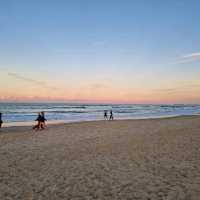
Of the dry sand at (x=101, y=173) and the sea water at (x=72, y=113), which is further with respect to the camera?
the sea water at (x=72, y=113)

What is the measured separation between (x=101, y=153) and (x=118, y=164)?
66.5 inches

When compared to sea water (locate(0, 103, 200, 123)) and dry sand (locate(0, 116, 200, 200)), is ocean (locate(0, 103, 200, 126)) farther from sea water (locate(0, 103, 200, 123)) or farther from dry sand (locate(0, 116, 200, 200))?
dry sand (locate(0, 116, 200, 200))

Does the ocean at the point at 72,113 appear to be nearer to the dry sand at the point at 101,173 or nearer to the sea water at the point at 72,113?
the sea water at the point at 72,113

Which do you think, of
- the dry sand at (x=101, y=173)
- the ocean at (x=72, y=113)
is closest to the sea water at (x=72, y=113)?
the ocean at (x=72, y=113)

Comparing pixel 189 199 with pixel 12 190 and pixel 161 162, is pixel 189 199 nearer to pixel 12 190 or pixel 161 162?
pixel 161 162

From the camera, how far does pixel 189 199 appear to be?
15.4 feet

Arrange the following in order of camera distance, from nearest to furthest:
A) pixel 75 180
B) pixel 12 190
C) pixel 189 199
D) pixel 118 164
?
pixel 189 199 < pixel 12 190 < pixel 75 180 < pixel 118 164

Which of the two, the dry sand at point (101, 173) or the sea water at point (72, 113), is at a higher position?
the dry sand at point (101, 173)

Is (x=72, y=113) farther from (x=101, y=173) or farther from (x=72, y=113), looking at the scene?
(x=101, y=173)

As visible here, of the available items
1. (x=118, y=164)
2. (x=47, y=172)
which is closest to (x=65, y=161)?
(x=47, y=172)

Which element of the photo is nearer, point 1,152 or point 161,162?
point 161,162

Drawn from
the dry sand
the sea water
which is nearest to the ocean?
the sea water

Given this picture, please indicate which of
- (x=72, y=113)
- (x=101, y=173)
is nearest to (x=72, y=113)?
(x=72, y=113)

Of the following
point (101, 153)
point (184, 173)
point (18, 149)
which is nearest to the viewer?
point (184, 173)
